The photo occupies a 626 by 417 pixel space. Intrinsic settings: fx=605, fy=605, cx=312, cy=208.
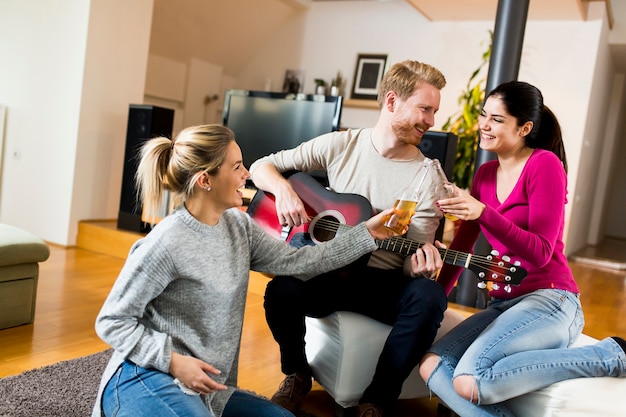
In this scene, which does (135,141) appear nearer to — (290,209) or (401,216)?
(290,209)

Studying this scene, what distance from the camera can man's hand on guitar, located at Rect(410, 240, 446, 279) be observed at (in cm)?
175

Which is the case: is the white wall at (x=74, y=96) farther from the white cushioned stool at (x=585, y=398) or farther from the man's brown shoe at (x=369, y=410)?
the white cushioned stool at (x=585, y=398)

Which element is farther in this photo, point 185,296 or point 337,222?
point 337,222

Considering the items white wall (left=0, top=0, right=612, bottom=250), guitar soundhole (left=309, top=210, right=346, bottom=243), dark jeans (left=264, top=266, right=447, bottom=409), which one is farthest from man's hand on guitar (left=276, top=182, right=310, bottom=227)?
white wall (left=0, top=0, right=612, bottom=250)

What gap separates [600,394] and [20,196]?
3.91 metres

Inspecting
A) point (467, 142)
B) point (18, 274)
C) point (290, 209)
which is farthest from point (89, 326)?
point (467, 142)

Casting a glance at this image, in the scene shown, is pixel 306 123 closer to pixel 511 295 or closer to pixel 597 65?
pixel 511 295

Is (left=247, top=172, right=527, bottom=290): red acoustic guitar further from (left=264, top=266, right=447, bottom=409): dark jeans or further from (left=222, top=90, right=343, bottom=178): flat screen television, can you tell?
(left=222, top=90, right=343, bottom=178): flat screen television

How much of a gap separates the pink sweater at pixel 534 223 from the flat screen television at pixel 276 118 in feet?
7.35

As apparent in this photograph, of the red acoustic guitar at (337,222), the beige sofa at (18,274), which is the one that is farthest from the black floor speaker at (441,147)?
the beige sofa at (18,274)

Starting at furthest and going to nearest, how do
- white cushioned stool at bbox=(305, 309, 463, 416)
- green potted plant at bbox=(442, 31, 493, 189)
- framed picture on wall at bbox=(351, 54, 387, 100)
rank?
framed picture on wall at bbox=(351, 54, 387, 100), green potted plant at bbox=(442, 31, 493, 189), white cushioned stool at bbox=(305, 309, 463, 416)

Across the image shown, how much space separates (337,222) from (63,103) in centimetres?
285

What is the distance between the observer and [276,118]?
4242 mm

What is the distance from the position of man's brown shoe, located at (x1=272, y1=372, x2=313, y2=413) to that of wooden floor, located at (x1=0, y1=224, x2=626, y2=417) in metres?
0.07
